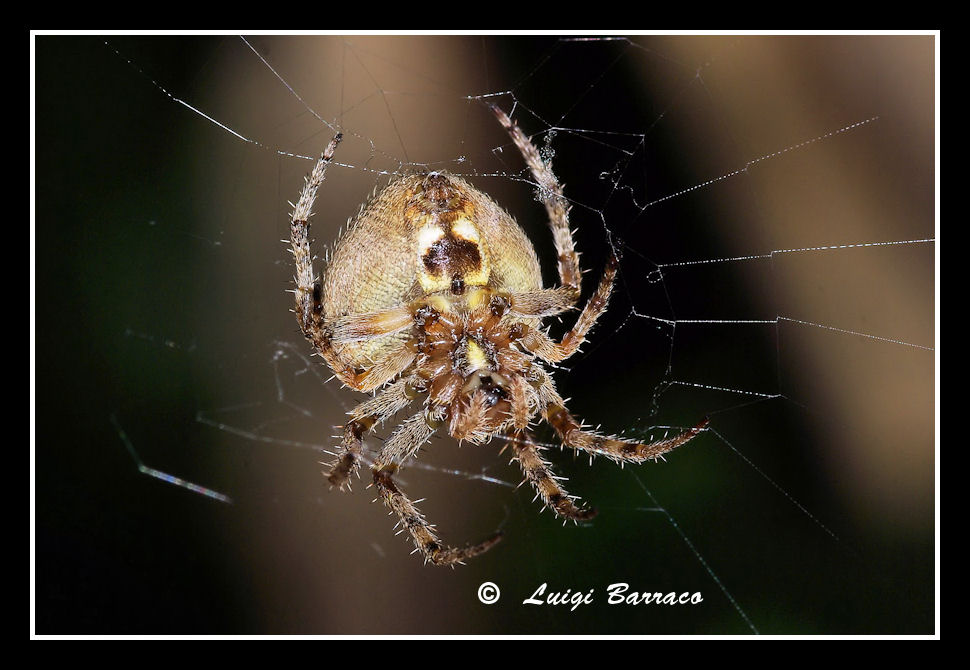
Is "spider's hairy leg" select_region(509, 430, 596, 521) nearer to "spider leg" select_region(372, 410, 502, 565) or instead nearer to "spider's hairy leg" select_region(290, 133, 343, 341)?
"spider leg" select_region(372, 410, 502, 565)

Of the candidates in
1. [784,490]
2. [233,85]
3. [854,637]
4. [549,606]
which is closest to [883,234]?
[784,490]

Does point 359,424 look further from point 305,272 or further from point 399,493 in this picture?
point 305,272

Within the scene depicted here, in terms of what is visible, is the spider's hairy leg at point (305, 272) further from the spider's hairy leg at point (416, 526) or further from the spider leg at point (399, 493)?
the spider's hairy leg at point (416, 526)

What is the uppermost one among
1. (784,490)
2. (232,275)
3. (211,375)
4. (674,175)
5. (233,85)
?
(233,85)

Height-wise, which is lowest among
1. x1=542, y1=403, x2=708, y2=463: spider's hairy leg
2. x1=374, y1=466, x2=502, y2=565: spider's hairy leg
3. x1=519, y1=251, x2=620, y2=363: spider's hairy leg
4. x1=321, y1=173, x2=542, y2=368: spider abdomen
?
x1=374, y1=466, x2=502, y2=565: spider's hairy leg

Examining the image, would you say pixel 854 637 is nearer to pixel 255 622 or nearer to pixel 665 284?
pixel 665 284

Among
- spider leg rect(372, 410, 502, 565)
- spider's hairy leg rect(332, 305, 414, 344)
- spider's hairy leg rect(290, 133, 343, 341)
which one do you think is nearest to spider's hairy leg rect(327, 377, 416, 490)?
spider leg rect(372, 410, 502, 565)
